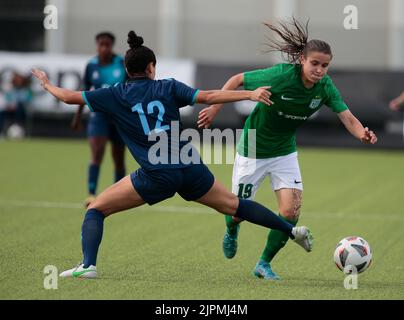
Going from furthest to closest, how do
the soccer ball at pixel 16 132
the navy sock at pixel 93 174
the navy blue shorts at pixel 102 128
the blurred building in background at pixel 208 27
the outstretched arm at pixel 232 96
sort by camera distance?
the blurred building in background at pixel 208 27
the soccer ball at pixel 16 132
the navy sock at pixel 93 174
the navy blue shorts at pixel 102 128
the outstretched arm at pixel 232 96

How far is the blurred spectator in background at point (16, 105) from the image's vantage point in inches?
991

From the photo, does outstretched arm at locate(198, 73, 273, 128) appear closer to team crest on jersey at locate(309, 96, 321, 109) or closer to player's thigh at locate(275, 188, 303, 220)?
team crest on jersey at locate(309, 96, 321, 109)

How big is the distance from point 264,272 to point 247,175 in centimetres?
98

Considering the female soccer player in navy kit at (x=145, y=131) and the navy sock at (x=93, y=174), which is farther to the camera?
the navy sock at (x=93, y=174)

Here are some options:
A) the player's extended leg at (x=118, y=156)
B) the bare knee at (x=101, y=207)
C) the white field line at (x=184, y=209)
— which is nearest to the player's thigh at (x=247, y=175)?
the bare knee at (x=101, y=207)

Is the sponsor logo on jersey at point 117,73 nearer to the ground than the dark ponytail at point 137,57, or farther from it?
nearer to the ground

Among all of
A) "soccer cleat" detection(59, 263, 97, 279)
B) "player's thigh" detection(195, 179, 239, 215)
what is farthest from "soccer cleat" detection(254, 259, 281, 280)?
"soccer cleat" detection(59, 263, 97, 279)

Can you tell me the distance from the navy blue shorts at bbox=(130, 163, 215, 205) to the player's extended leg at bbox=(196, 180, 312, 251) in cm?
10

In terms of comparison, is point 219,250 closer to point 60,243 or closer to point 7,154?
point 60,243

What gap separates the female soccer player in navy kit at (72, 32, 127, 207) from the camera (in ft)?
43.3

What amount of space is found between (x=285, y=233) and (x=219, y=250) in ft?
5.79

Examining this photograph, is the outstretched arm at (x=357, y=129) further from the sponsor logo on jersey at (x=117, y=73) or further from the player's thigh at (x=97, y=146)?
the sponsor logo on jersey at (x=117, y=73)

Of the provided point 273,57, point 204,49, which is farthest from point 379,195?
point 204,49

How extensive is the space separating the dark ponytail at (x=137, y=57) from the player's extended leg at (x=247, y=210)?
1121 mm
